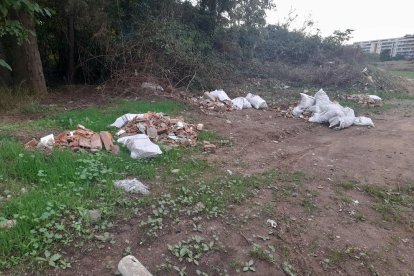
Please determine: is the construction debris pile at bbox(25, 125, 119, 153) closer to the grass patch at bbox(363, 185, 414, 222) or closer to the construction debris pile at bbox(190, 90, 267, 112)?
the grass patch at bbox(363, 185, 414, 222)

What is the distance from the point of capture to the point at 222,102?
7.74 meters

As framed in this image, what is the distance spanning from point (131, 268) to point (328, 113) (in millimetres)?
5636

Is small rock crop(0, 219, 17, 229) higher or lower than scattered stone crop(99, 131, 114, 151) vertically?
lower

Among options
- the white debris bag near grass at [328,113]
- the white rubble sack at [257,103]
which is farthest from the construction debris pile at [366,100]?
the white rubble sack at [257,103]

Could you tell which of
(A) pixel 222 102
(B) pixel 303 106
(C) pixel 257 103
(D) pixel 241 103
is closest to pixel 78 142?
(A) pixel 222 102

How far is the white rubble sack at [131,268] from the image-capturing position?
6.94 feet

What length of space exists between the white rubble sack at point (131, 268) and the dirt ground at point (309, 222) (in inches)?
4.0

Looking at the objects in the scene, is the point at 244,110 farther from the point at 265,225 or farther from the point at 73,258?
the point at 73,258

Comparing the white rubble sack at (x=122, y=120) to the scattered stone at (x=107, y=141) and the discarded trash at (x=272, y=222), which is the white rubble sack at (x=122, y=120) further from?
the discarded trash at (x=272, y=222)

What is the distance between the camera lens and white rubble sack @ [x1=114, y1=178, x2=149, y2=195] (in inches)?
125

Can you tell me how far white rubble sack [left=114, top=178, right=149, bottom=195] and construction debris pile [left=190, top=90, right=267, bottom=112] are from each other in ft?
12.9

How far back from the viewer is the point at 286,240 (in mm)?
2713

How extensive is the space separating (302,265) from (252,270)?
41cm

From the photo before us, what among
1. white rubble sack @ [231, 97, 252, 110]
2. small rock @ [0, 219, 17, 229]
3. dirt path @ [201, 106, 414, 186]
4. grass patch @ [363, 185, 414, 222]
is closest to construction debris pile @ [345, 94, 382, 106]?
dirt path @ [201, 106, 414, 186]
